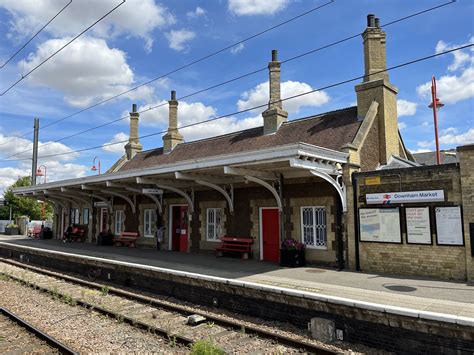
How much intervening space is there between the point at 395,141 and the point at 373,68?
9.59 feet

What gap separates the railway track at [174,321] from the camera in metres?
6.48

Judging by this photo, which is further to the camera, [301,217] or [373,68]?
[373,68]

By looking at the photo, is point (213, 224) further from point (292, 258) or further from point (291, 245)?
point (292, 258)

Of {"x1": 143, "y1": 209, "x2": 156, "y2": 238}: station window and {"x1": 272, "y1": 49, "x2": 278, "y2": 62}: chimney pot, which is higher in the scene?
{"x1": 272, "y1": 49, "x2": 278, "y2": 62}: chimney pot

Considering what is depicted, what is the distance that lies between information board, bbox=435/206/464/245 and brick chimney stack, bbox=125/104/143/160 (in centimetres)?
2031

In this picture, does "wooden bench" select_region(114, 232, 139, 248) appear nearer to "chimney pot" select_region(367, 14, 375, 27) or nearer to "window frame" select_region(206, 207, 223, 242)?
"window frame" select_region(206, 207, 223, 242)

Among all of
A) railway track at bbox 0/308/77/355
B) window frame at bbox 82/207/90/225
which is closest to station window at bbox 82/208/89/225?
window frame at bbox 82/207/90/225

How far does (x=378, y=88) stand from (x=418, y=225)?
577 centimetres

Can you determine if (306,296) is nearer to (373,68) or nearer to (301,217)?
(301,217)

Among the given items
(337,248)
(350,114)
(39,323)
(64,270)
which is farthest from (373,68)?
(64,270)

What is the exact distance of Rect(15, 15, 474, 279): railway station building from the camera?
970 centimetres

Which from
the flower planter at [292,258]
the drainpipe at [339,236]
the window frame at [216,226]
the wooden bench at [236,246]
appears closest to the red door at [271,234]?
the wooden bench at [236,246]

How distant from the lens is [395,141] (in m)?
14.4

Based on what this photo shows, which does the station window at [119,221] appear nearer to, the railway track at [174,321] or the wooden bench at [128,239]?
the wooden bench at [128,239]
